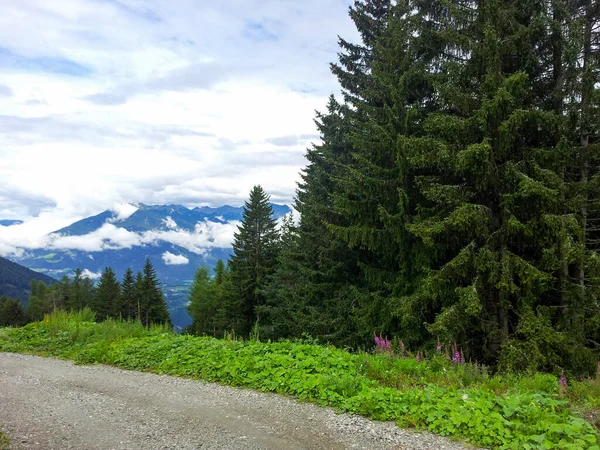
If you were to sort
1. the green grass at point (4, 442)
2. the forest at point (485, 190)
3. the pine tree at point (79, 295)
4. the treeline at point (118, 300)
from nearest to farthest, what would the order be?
the green grass at point (4, 442) → the forest at point (485, 190) → the treeline at point (118, 300) → the pine tree at point (79, 295)

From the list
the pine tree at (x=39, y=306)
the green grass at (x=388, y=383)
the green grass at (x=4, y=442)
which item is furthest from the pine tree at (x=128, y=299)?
the green grass at (x=4, y=442)

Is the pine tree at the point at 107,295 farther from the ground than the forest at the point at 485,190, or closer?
closer

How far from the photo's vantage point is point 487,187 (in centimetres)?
1065

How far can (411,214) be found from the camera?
41.7ft

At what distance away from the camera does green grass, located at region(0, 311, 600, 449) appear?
4531 mm

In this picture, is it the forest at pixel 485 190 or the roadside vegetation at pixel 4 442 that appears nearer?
the roadside vegetation at pixel 4 442

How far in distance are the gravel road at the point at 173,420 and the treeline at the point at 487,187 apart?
372 cm

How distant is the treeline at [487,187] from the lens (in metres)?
9.54

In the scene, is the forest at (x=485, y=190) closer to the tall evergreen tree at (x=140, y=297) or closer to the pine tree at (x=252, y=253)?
the pine tree at (x=252, y=253)

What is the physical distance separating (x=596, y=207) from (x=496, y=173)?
3468mm

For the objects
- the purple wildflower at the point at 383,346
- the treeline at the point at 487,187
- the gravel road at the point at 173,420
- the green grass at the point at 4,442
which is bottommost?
the gravel road at the point at 173,420

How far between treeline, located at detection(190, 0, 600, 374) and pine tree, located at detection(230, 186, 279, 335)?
2150cm

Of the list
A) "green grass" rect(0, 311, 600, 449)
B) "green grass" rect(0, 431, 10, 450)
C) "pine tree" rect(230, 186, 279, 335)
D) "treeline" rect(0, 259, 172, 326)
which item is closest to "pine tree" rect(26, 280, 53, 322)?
"treeline" rect(0, 259, 172, 326)

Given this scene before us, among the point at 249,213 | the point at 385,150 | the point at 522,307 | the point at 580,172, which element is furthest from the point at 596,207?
the point at 249,213
